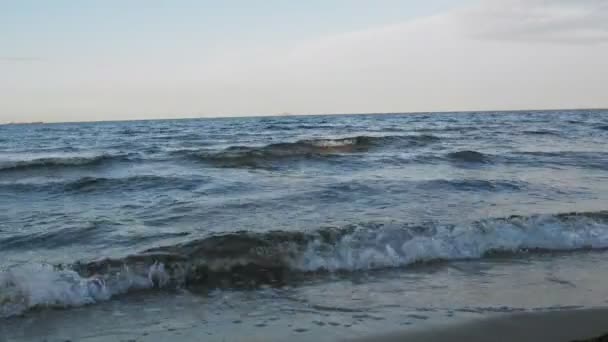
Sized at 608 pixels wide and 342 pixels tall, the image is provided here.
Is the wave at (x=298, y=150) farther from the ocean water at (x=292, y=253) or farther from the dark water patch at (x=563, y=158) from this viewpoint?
the dark water patch at (x=563, y=158)

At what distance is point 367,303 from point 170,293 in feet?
6.51

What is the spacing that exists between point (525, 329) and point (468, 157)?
13.5m

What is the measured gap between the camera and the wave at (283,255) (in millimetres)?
5301

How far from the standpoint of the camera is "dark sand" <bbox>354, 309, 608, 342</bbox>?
4.14m

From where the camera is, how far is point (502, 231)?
287 inches

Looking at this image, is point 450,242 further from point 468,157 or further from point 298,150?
point 298,150

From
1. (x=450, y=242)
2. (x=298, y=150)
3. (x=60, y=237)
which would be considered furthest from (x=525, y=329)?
(x=298, y=150)

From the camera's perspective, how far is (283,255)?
6379 millimetres

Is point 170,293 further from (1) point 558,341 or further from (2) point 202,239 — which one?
(1) point 558,341

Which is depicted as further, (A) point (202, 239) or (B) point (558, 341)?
(A) point (202, 239)

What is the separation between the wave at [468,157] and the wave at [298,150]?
12.1ft

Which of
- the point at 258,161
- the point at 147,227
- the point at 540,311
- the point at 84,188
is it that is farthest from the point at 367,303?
the point at 258,161

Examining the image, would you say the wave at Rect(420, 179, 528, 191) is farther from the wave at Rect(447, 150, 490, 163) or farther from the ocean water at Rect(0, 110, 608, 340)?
the wave at Rect(447, 150, 490, 163)

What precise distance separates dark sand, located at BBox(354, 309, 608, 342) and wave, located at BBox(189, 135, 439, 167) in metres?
12.5
